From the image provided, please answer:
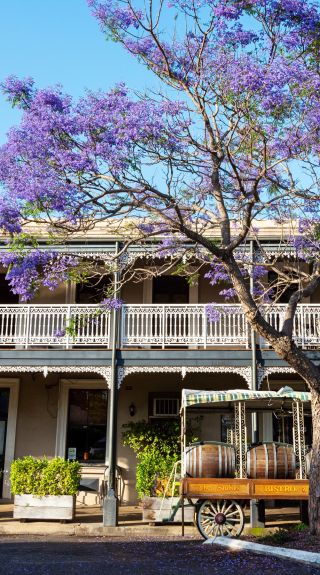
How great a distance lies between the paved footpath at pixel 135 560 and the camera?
24.0 feet

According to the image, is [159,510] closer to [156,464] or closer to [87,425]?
[156,464]

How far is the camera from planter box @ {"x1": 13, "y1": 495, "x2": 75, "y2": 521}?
13.1 metres

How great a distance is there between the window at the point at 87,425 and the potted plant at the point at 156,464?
152 cm

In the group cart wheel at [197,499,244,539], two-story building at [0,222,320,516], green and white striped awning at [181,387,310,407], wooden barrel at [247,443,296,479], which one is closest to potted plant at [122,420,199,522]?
two-story building at [0,222,320,516]

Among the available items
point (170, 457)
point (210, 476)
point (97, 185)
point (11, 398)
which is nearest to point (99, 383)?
point (11, 398)

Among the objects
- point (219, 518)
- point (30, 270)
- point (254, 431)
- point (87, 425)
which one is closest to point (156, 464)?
point (254, 431)

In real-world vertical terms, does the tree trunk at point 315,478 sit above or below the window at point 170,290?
below

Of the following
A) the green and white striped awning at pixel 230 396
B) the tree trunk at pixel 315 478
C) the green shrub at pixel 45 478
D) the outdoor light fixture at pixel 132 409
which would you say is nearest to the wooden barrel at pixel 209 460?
the green and white striped awning at pixel 230 396

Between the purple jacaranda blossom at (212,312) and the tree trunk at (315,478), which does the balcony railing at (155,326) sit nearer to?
the purple jacaranda blossom at (212,312)

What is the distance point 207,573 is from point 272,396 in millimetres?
4953

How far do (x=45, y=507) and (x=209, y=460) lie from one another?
13.0ft

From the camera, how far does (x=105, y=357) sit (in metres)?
14.3

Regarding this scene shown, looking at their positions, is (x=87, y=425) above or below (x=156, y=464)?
above

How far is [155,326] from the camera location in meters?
14.6
